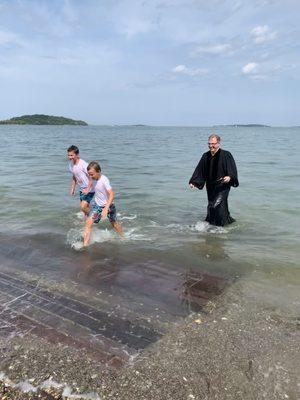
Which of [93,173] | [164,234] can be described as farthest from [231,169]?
[93,173]

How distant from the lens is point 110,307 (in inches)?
208

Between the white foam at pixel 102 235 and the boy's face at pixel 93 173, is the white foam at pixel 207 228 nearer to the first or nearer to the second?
the white foam at pixel 102 235

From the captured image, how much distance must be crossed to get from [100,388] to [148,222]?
6617mm

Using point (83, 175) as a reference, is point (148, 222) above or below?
below

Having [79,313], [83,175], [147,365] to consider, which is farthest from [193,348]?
[83,175]

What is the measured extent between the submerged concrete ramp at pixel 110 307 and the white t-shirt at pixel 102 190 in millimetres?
1618

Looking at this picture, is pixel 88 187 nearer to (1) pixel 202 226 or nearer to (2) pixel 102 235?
(2) pixel 102 235

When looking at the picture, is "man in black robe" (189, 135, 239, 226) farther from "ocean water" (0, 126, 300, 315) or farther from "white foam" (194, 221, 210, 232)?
"ocean water" (0, 126, 300, 315)

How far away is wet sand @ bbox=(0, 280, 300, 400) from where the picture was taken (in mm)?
3699

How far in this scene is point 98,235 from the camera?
8609 millimetres

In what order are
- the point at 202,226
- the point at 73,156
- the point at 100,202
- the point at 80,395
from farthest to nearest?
Answer: the point at 202,226 < the point at 73,156 < the point at 100,202 < the point at 80,395

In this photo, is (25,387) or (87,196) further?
(87,196)

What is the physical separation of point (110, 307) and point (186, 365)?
1.51m

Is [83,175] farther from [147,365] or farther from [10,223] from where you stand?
[147,365]
